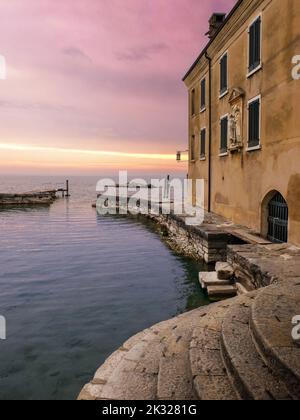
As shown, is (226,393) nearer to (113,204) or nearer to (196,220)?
(196,220)

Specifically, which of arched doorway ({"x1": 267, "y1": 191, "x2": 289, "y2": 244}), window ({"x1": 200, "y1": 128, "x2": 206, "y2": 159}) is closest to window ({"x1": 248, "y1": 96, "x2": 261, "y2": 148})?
arched doorway ({"x1": 267, "y1": 191, "x2": 289, "y2": 244})

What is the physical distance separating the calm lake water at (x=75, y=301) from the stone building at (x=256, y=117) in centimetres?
359

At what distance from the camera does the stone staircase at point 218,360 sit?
3.62 metres

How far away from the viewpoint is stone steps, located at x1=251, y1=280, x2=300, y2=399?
349 cm

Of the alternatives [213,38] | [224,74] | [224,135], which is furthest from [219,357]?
[213,38]

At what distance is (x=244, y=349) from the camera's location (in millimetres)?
4234

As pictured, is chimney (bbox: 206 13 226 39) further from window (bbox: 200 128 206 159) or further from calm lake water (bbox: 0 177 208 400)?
calm lake water (bbox: 0 177 208 400)

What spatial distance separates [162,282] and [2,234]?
44.8ft

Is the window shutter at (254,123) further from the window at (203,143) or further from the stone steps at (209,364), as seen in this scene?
the stone steps at (209,364)

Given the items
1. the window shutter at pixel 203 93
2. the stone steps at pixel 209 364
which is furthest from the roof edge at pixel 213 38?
the stone steps at pixel 209 364

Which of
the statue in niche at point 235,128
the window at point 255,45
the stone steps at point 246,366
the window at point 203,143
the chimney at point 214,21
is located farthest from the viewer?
the window at point 203,143

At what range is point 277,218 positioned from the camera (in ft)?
38.1
